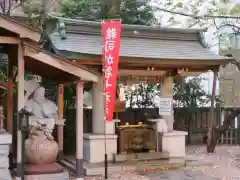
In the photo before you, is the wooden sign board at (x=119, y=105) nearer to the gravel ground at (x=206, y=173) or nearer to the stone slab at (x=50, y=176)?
the gravel ground at (x=206, y=173)

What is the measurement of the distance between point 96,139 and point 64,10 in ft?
21.4

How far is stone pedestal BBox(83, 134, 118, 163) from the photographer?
9.41m

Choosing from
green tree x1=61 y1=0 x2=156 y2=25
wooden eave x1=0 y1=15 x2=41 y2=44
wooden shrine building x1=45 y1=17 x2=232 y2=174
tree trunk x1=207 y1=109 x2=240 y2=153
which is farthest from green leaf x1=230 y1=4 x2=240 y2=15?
wooden eave x1=0 y1=15 x2=41 y2=44

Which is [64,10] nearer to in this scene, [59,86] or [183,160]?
[59,86]

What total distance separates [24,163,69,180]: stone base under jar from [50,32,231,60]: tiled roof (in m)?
2.91

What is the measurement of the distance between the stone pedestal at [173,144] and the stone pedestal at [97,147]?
1558mm

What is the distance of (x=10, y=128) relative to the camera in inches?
323

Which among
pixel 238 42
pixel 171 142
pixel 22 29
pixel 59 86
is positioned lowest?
pixel 171 142

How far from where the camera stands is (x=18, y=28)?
6.93 metres

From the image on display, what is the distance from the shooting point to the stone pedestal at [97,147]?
30.9ft

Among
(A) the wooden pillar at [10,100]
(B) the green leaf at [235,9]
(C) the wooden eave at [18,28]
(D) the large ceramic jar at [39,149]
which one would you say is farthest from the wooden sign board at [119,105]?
(B) the green leaf at [235,9]

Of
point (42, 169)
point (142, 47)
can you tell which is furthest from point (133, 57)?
point (42, 169)

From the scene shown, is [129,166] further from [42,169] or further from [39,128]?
[39,128]

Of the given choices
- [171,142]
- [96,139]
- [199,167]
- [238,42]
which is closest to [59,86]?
[96,139]
